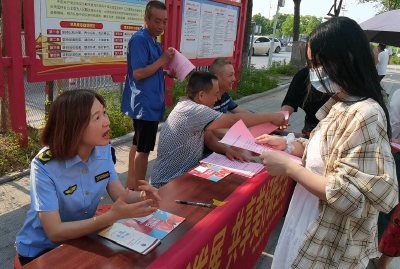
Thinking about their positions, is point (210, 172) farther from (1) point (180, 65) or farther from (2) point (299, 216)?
(1) point (180, 65)

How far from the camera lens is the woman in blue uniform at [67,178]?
1.34 metres

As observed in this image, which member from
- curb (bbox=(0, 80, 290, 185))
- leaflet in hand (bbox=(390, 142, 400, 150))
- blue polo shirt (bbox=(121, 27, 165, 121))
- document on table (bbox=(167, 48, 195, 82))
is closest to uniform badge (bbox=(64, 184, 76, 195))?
blue polo shirt (bbox=(121, 27, 165, 121))

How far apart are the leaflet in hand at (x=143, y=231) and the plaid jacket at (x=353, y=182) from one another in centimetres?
60

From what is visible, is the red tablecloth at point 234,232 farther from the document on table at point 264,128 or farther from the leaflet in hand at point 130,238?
the document on table at point 264,128

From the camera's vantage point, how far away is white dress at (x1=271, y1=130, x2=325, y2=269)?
141cm

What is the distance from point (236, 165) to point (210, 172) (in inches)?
10.2

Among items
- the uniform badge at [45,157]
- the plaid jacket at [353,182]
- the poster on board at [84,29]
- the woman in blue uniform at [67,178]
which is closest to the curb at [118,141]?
the poster on board at [84,29]

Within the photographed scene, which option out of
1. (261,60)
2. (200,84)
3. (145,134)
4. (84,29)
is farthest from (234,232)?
(261,60)

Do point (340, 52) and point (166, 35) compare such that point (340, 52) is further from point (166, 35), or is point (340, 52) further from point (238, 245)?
point (166, 35)

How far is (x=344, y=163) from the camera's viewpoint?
1.21 metres

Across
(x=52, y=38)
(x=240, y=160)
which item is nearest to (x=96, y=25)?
(x=52, y=38)

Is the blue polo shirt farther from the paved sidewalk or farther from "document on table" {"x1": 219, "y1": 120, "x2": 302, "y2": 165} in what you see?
"document on table" {"x1": 219, "y1": 120, "x2": 302, "y2": 165}

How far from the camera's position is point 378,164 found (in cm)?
117

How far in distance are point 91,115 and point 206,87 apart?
3.84 feet
